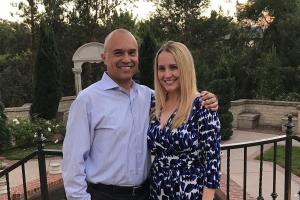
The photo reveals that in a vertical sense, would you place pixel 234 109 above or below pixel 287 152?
below

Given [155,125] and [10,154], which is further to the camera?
[10,154]

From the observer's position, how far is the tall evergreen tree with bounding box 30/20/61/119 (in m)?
11.7

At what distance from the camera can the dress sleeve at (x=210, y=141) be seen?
1831mm

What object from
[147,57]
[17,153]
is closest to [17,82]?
[147,57]

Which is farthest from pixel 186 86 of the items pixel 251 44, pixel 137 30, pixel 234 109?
pixel 137 30

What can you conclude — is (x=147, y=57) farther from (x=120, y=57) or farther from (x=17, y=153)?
(x=120, y=57)

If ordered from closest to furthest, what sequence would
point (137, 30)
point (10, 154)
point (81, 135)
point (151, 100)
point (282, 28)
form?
1. point (81, 135)
2. point (151, 100)
3. point (10, 154)
4. point (282, 28)
5. point (137, 30)

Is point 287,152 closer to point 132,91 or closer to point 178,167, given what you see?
point 178,167

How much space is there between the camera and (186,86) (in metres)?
1.89

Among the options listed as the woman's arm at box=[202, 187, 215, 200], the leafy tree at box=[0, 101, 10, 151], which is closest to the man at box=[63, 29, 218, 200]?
the woman's arm at box=[202, 187, 215, 200]

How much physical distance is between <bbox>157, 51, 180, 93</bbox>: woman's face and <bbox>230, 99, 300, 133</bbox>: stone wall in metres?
10.7

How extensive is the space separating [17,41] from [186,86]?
58.6 feet

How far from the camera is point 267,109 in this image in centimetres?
1256

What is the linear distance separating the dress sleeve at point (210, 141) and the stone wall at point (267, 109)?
10.6m
